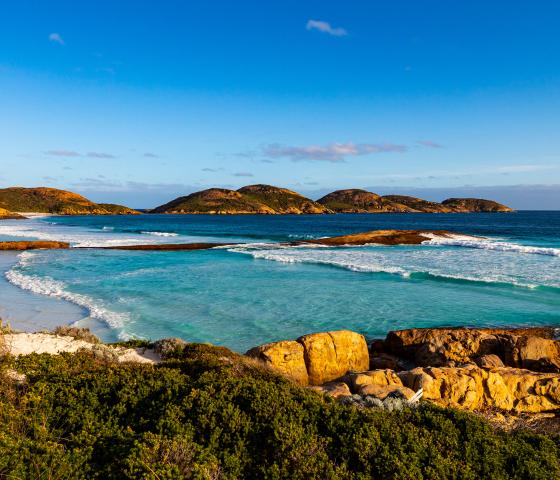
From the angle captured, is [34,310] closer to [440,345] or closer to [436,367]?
[436,367]

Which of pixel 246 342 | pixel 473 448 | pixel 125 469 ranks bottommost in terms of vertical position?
pixel 246 342

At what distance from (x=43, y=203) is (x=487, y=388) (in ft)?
677

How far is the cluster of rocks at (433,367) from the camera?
9.35m

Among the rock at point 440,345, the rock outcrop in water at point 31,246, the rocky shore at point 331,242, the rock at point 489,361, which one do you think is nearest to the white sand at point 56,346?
the rock at point 440,345

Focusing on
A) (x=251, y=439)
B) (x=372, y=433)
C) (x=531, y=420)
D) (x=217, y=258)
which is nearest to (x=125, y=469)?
(x=251, y=439)

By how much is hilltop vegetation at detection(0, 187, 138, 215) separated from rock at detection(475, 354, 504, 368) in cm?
18929

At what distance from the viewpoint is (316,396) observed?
22.4 ft

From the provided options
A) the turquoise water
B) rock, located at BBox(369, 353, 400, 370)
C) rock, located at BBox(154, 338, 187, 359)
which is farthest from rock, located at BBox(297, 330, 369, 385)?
rock, located at BBox(154, 338, 187, 359)

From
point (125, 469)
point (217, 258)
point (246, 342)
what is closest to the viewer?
point (125, 469)

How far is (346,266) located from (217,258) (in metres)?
12.4

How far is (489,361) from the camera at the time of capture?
11.8 meters

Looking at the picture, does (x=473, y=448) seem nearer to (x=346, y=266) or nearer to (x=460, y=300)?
(x=460, y=300)

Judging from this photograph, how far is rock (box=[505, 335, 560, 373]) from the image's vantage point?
476 inches

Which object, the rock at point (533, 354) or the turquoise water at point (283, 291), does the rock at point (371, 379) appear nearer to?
the rock at point (533, 354)
